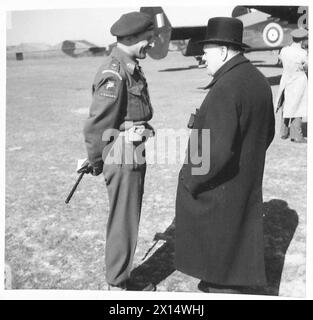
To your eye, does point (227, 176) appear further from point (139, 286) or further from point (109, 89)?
point (139, 286)

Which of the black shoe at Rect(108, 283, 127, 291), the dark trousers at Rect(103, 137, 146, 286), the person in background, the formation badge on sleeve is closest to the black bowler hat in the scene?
the formation badge on sleeve

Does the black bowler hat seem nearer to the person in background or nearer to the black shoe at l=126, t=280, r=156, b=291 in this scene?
the black shoe at l=126, t=280, r=156, b=291

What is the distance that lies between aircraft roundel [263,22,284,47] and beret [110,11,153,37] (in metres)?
10.5

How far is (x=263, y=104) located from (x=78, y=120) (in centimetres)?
632

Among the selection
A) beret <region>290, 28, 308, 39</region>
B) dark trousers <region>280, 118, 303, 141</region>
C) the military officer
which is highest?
beret <region>290, 28, 308, 39</region>

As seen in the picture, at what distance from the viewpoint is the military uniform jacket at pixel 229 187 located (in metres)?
2.06

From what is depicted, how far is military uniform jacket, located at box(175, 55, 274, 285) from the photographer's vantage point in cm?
206

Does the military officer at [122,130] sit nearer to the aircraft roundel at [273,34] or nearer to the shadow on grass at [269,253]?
the shadow on grass at [269,253]

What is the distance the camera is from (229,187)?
2.26 m

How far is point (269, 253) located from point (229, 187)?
4.20 feet

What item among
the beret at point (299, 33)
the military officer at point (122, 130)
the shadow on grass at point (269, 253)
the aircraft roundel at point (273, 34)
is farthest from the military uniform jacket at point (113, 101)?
the aircraft roundel at point (273, 34)

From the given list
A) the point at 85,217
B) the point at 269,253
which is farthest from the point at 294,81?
the point at 85,217

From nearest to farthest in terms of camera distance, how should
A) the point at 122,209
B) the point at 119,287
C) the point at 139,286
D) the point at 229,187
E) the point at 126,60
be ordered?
the point at 229,187 → the point at 126,60 → the point at 122,209 → the point at 119,287 → the point at 139,286

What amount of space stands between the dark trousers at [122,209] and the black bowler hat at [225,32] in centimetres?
82
